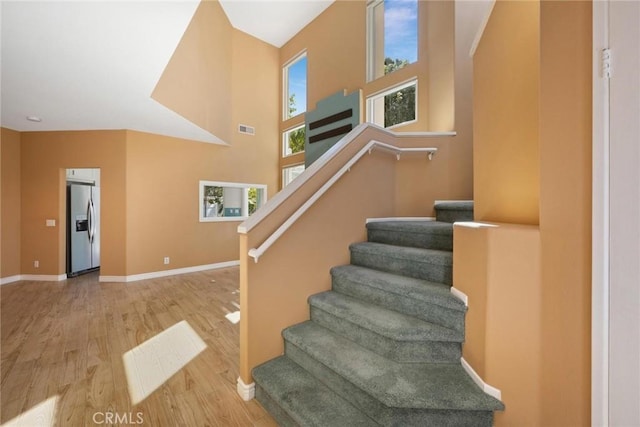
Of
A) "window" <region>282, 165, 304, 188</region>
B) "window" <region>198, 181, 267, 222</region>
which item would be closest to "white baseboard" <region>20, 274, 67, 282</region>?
"window" <region>198, 181, 267, 222</region>

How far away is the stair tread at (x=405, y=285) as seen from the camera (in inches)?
60.1

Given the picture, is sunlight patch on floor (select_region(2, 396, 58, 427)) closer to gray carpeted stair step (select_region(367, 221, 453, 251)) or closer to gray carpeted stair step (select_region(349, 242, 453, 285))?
gray carpeted stair step (select_region(349, 242, 453, 285))

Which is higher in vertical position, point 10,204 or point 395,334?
point 10,204

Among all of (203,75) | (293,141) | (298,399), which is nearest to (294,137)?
(293,141)

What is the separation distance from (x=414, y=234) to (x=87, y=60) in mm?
3662

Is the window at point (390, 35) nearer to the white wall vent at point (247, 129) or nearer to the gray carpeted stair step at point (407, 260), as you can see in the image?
the white wall vent at point (247, 129)

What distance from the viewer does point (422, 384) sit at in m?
1.31

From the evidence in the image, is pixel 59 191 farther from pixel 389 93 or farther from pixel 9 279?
pixel 389 93

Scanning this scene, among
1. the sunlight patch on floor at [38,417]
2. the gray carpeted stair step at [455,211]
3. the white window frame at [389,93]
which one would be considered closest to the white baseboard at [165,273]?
the sunlight patch on floor at [38,417]

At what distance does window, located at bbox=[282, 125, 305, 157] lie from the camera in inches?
267

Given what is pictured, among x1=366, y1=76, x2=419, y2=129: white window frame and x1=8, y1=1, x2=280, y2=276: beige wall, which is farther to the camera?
x1=8, y1=1, x2=280, y2=276: beige wall

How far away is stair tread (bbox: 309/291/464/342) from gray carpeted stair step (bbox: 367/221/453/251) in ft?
2.38

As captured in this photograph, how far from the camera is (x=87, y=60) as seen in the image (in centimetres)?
258

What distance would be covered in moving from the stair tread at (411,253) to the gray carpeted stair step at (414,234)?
0.08m
